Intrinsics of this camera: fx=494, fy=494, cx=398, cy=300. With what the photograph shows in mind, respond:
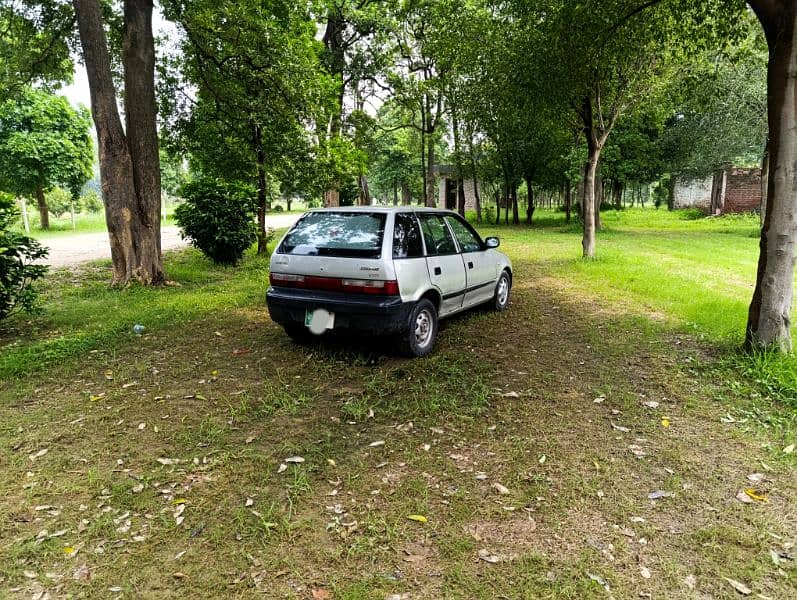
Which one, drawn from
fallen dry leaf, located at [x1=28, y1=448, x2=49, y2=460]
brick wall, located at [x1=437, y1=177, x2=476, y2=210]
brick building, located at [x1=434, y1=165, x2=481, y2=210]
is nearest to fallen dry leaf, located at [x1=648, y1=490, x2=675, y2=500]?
fallen dry leaf, located at [x1=28, y1=448, x2=49, y2=460]

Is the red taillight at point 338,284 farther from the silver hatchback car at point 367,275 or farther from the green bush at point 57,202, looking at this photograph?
the green bush at point 57,202

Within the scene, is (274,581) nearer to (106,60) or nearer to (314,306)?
(314,306)

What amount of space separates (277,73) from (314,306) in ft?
24.1

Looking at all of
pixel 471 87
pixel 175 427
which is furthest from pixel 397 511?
pixel 471 87

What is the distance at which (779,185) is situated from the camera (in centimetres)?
Result: 475

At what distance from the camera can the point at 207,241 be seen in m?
11.9

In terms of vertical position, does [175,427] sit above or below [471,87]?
below

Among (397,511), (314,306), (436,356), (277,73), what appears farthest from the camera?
(277,73)

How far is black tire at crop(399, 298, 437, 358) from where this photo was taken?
205 inches

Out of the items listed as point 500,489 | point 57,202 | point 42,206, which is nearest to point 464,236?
point 500,489

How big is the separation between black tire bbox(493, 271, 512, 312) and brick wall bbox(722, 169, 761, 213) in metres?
24.1

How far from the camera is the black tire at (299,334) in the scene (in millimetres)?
5766

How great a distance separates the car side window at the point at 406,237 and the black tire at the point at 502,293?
7.49ft

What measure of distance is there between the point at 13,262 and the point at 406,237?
4918 millimetres
